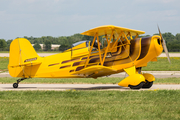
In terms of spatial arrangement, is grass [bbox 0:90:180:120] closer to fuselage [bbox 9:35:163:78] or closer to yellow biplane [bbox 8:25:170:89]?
yellow biplane [bbox 8:25:170:89]

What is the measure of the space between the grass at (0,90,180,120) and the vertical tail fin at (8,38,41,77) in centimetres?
379

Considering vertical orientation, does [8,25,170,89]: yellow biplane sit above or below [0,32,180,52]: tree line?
above

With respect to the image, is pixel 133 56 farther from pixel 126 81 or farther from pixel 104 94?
pixel 104 94

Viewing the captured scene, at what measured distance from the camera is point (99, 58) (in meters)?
13.3

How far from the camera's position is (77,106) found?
834cm

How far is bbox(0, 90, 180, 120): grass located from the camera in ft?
23.3

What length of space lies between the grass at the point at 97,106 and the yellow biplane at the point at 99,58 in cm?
216

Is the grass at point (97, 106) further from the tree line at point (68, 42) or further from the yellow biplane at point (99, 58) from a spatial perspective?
the tree line at point (68, 42)

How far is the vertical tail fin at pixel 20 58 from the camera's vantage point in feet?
48.4

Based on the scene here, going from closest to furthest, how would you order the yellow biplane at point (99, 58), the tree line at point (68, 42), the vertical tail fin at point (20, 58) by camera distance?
the yellow biplane at point (99, 58), the vertical tail fin at point (20, 58), the tree line at point (68, 42)

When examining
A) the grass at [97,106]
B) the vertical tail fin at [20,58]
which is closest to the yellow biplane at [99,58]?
the vertical tail fin at [20,58]

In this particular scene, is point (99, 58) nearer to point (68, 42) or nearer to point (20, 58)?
point (20, 58)

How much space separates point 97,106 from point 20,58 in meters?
8.03

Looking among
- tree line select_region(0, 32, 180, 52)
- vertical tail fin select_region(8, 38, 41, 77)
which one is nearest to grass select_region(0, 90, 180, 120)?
vertical tail fin select_region(8, 38, 41, 77)
